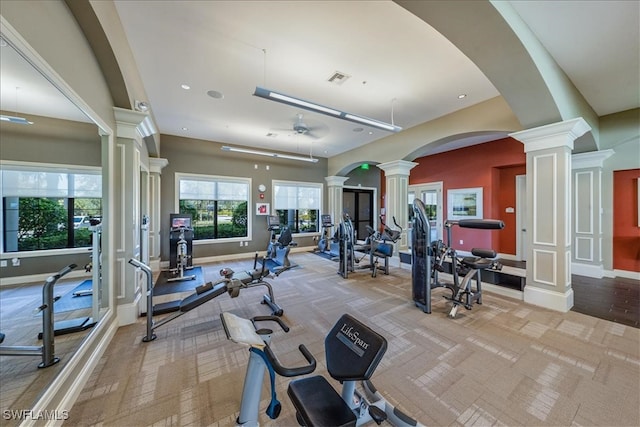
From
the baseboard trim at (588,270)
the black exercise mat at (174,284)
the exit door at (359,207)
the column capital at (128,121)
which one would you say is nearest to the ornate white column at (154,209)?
the black exercise mat at (174,284)

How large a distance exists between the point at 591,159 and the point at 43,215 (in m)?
8.59

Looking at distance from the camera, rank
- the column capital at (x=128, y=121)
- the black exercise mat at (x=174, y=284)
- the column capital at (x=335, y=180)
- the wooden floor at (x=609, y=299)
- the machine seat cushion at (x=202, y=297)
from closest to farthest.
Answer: the machine seat cushion at (x=202, y=297)
the column capital at (x=128, y=121)
the wooden floor at (x=609, y=299)
the black exercise mat at (x=174, y=284)
the column capital at (x=335, y=180)

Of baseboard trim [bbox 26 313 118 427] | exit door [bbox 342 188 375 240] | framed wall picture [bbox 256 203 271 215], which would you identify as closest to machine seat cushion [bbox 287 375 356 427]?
baseboard trim [bbox 26 313 118 427]

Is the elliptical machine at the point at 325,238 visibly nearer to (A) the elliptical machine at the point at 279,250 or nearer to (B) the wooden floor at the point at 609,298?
(A) the elliptical machine at the point at 279,250

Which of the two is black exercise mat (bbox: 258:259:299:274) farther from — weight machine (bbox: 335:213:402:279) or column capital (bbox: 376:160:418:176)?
column capital (bbox: 376:160:418:176)

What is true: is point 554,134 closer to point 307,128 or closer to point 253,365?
point 307,128

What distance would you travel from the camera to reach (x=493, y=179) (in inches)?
252

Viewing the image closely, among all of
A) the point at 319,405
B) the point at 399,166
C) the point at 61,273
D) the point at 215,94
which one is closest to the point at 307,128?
the point at 215,94

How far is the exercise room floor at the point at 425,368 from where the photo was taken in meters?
1.60

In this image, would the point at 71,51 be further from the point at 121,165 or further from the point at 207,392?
the point at 207,392

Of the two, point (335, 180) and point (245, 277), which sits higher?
point (335, 180)

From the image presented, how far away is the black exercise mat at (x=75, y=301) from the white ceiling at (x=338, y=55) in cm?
172

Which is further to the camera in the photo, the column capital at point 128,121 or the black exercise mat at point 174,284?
the black exercise mat at point 174,284

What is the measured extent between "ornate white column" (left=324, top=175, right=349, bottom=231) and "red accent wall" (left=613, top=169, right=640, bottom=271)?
6389 mm
